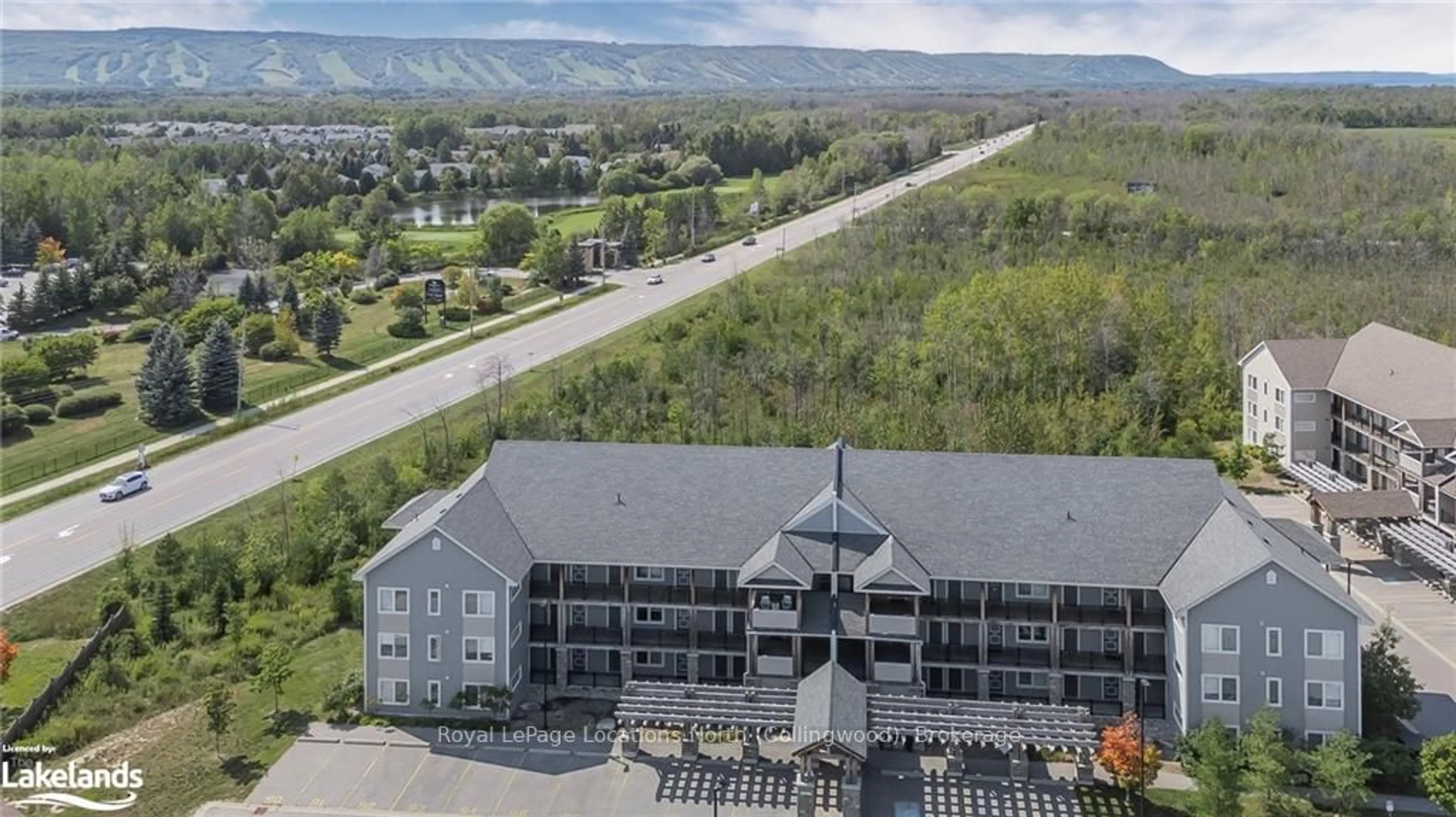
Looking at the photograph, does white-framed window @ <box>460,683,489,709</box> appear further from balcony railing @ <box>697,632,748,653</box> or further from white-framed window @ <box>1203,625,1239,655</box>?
white-framed window @ <box>1203,625,1239,655</box>

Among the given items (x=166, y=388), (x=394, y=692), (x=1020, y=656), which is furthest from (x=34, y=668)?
(x=1020, y=656)

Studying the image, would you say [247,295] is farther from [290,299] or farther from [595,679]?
[595,679]

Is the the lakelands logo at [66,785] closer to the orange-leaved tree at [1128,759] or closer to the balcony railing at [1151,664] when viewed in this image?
the orange-leaved tree at [1128,759]

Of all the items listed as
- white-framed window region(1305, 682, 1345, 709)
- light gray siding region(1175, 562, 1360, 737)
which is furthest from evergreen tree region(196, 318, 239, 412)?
white-framed window region(1305, 682, 1345, 709)

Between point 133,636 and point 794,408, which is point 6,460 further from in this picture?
point 794,408

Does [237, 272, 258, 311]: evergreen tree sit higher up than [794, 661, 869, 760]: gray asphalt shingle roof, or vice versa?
[237, 272, 258, 311]: evergreen tree

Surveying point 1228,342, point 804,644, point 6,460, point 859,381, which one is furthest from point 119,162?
point 804,644
